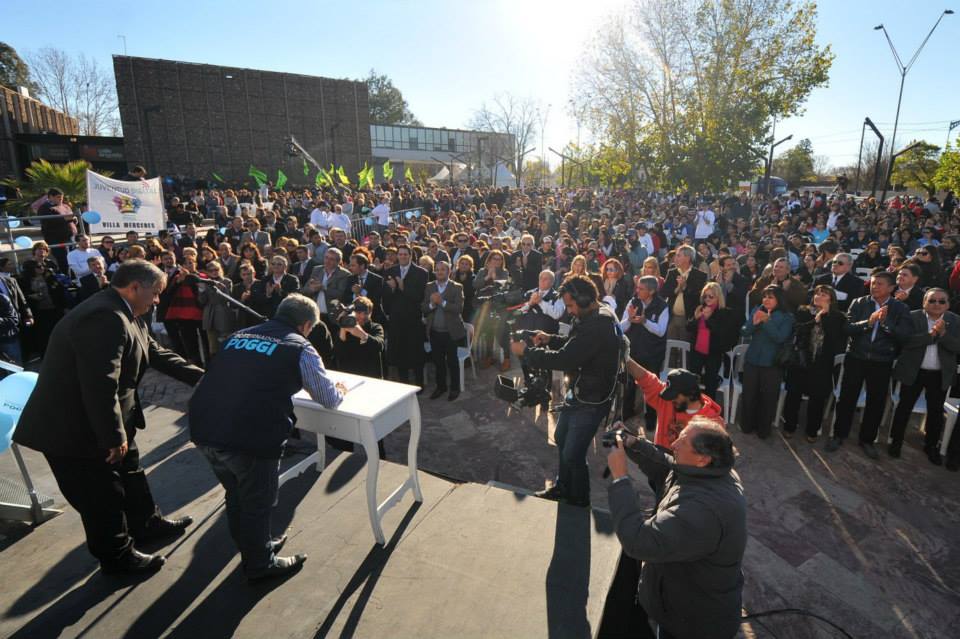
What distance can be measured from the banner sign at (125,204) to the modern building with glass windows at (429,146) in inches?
1963

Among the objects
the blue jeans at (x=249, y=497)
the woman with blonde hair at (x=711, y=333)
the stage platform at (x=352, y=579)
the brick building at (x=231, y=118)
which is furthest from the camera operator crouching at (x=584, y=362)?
the brick building at (x=231, y=118)

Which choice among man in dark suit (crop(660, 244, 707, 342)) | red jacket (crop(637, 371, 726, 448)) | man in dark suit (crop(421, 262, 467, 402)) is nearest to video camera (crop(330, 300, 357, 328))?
man in dark suit (crop(421, 262, 467, 402))

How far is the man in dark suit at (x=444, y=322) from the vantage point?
6.52m

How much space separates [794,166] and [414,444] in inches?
2426

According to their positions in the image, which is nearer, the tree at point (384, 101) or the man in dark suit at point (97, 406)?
the man in dark suit at point (97, 406)

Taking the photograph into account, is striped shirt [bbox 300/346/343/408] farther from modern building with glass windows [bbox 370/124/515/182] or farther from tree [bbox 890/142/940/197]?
modern building with glass windows [bbox 370/124/515/182]

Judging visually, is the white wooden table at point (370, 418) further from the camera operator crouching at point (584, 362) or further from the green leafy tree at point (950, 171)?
the green leafy tree at point (950, 171)

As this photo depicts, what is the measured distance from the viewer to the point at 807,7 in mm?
16766

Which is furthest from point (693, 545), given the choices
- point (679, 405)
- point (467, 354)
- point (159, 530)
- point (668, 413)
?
point (467, 354)

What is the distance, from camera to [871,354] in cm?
485

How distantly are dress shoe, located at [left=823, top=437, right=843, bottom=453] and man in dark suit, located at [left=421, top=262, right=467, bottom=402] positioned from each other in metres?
4.20

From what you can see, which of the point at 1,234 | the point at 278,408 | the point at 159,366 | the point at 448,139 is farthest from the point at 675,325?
the point at 448,139

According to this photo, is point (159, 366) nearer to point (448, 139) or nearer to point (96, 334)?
point (96, 334)

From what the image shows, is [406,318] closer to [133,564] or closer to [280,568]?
[280,568]
